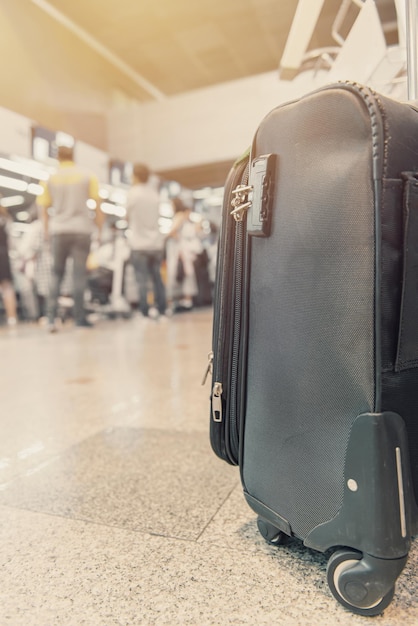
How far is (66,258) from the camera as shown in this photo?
3852 mm

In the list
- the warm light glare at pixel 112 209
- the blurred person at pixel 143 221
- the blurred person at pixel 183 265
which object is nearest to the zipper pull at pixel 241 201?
the blurred person at pixel 143 221

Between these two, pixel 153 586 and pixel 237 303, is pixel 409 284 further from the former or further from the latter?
pixel 153 586

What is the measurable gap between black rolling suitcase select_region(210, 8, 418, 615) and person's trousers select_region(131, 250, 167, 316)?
13.4 feet

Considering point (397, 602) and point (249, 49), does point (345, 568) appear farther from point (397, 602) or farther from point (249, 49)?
point (249, 49)

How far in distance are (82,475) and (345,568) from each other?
58cm

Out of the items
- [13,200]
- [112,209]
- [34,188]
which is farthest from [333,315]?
[13,200]

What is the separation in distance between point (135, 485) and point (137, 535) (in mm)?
192

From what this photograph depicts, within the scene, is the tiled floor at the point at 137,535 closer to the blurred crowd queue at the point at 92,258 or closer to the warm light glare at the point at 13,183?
the blurred crowd queue at the point at 92,258

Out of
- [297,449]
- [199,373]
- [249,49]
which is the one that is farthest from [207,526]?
[249,49]

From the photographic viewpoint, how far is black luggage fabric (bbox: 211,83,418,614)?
467mm

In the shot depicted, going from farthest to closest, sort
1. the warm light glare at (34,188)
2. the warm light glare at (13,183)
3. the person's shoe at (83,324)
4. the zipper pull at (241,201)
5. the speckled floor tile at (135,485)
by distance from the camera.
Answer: the warm light glare at (34,188), the warm light glare at (13,183), the person's shoe at (83,324), the speckled floor tile at (135,485), the zipper pull at (241,201)

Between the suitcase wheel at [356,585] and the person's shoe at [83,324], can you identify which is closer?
the suitcase wheel at [356,585]

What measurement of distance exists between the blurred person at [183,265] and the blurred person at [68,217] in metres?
2.64

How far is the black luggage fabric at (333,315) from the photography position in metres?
0.47
